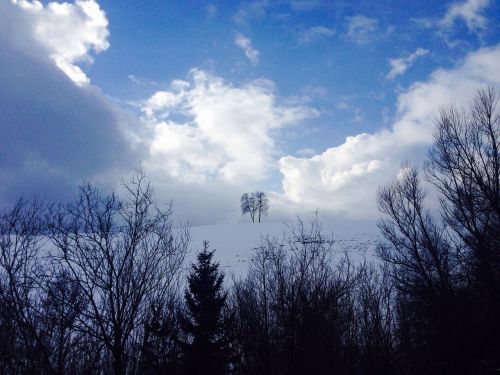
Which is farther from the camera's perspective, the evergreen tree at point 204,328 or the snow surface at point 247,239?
the snow surface at point 247,239

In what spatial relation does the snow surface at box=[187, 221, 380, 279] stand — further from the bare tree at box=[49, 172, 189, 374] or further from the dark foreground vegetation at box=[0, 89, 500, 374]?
the bare tree at box=[49, 172, 189, 374]

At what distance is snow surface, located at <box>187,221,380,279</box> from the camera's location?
31.3 meters

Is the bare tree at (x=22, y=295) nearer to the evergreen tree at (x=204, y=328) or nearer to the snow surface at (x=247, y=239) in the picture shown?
the evergreen tree at (x=204, y=328)

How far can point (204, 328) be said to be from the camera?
12383 millimetres

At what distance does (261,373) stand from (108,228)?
31.6 feet

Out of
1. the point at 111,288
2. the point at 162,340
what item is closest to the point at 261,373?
the point at 162,340

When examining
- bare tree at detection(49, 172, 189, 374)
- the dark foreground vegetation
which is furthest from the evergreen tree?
bare tree at detection(49, 172, 189, 374)

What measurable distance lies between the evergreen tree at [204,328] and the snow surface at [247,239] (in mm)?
12338

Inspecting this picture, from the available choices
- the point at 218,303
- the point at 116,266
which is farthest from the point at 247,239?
the point at 116,266

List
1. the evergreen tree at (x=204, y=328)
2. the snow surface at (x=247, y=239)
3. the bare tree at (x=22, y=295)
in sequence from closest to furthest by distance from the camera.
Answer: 1. the bare tree at (x=22, y=295)
2. the evergreen tree at (x=204, y=328)
3. the snow surface at (x=247, y=239)

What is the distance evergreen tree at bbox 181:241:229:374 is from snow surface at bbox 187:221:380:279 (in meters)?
12.3

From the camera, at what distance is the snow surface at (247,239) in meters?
31.3

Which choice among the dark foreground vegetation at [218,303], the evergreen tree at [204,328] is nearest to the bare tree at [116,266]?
the dark foreground vegetation at [218,303]

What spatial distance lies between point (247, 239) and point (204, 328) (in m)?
28.9
